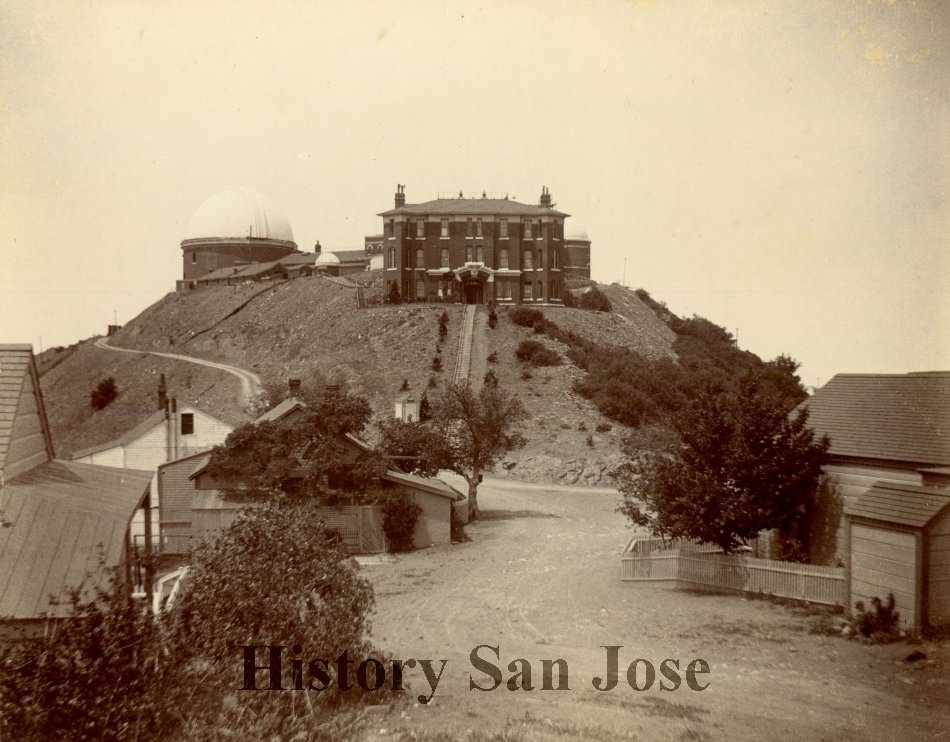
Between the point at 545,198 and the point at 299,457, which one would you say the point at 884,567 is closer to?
the point at 299,457

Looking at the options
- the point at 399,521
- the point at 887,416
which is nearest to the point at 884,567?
the point at 887,416

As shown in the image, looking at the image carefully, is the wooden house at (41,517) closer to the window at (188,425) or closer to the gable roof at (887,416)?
the window at (188,425)

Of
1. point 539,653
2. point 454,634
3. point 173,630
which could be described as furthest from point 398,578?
point 173,630

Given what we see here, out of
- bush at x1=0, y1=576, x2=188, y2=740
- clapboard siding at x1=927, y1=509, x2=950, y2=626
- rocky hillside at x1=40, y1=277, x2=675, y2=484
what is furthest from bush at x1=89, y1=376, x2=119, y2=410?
clapboard siding at x1=927, y1=509, x2=950, y2=626

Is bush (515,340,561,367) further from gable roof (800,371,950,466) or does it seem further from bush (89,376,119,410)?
gable roof (800,371,950,466)

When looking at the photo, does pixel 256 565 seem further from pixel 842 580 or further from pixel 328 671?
pixel 842 580

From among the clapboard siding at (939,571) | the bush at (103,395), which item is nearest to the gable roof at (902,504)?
the clapboard siding at (939,571)
